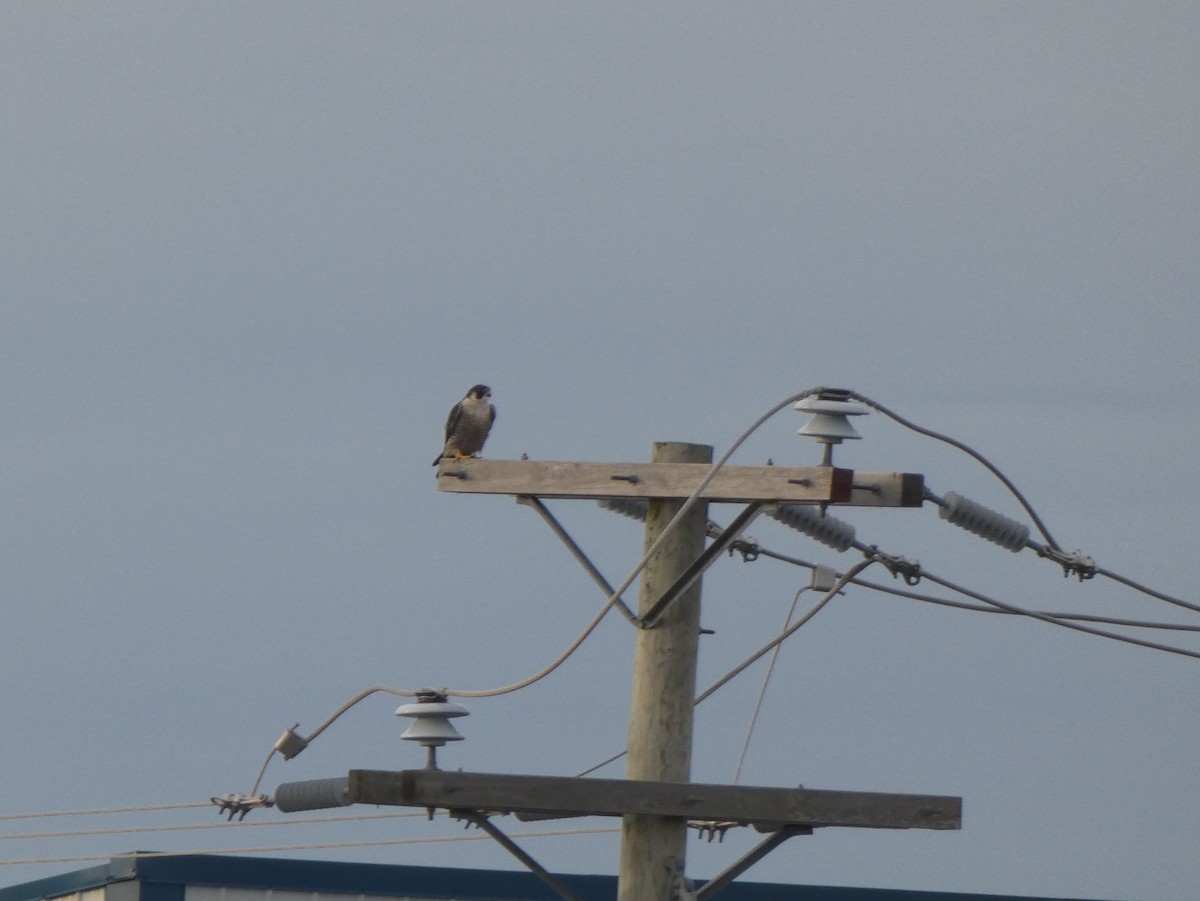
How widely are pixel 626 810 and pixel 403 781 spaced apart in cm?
102

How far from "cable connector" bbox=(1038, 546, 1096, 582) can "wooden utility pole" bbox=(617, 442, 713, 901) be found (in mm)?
2463

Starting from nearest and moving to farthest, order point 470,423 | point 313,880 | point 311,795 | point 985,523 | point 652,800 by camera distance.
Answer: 1. point 652,800
2. point 985,523
3. point 311,795
4. point 470,423
5. point 313,880

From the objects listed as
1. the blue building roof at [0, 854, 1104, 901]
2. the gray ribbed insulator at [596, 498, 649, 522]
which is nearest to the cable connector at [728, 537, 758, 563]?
the gray ribbed insulator at [596, 498, 649, 522]

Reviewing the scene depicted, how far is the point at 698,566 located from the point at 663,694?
0.63 metres

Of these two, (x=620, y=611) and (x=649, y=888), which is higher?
(x=620, y=611)

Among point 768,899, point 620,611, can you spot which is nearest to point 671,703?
point 620,611

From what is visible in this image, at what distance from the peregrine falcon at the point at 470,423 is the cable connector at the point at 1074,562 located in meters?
4.53

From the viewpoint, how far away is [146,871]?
709 inches

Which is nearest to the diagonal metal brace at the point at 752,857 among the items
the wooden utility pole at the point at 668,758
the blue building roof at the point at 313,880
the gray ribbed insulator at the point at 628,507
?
the wooden utility pole at the point at 668,758

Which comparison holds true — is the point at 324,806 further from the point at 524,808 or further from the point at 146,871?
the point at 146,871

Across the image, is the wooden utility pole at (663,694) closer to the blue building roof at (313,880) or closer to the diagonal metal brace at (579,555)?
the diagonal metal brace at (579,555)

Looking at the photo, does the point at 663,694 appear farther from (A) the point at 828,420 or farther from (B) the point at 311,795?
(B) the point at 311,795

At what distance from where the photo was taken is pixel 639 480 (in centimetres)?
1045

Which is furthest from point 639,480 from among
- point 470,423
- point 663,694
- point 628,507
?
point 470,423
